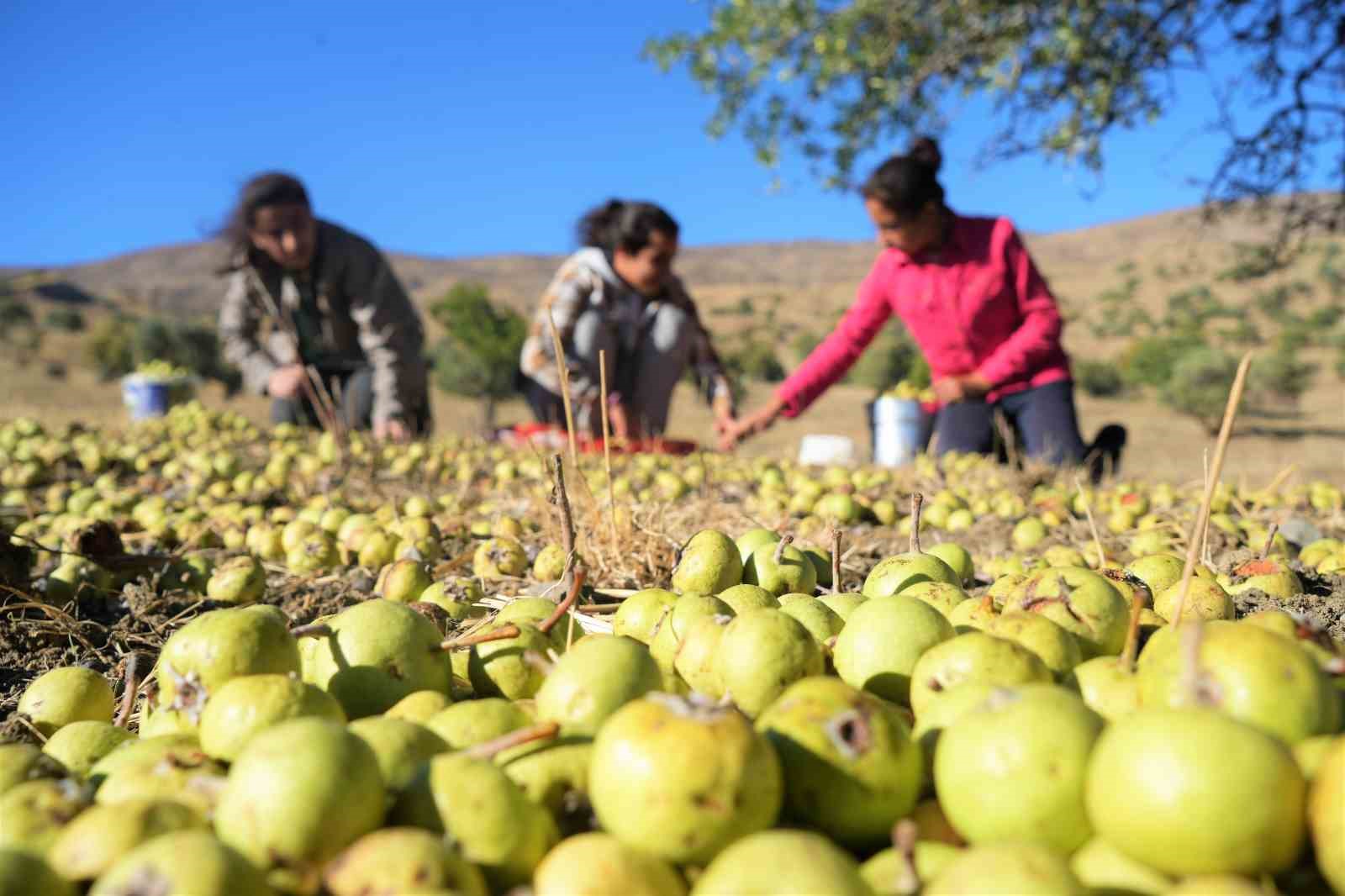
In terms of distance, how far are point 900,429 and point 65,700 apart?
8322mm

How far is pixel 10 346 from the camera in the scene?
3744 cm

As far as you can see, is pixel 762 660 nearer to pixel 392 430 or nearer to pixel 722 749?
pixel 722 749

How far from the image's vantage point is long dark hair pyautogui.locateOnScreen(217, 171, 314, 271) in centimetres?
865

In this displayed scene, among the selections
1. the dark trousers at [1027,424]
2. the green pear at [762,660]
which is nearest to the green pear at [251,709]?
the green pear at [762,660]

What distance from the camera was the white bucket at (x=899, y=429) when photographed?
9.48 meters

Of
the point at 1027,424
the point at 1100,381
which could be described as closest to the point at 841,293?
the point at 1100,381

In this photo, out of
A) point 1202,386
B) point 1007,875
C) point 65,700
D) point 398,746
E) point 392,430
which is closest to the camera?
point 1007,875

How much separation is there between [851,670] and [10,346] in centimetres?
4516

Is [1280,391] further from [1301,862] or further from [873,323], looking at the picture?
[1301,862]

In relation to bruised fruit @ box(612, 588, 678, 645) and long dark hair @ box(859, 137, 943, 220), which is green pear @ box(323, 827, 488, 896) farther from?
long dark hair @ box(859, 137, 943, 220)

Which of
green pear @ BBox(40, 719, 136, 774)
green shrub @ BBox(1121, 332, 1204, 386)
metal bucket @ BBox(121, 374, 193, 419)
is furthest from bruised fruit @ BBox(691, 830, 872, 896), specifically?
green shrub @ BBox(1121, 332, 1204, 386)

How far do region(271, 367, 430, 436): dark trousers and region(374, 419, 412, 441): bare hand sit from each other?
1.10 feet

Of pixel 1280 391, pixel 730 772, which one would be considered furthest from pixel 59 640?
pixel 1280 391

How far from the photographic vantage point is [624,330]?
32.4ft
